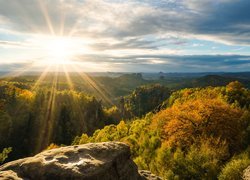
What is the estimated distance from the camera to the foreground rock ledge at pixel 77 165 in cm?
1780

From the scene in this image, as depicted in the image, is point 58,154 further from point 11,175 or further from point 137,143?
point 137,143

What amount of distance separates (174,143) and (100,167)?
47.0 m

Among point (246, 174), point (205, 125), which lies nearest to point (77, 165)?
point (246, 174)

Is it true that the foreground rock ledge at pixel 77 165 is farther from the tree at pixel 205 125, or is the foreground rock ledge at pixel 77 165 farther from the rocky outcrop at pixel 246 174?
the tree at pixel 205 125

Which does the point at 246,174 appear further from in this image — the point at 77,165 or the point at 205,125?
the point at 205,125

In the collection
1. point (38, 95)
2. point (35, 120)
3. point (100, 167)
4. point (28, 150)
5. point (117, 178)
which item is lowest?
point (28, 150)

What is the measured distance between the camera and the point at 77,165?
60.6ft

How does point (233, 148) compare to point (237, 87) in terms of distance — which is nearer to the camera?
point (233, 148)

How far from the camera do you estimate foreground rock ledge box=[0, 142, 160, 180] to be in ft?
58.4

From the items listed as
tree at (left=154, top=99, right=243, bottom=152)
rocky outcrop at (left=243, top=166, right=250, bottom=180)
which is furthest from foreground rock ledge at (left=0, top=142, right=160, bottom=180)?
tree at (left=154, top=99, right=243, bottom=152)

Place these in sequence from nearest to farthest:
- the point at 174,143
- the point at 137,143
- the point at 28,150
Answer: the point at 174,143 → the point at 137,143 → the point at 28,150

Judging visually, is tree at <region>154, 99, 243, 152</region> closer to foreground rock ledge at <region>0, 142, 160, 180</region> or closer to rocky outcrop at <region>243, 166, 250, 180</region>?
rocky outcrop at <region>243, 166, 250, 180</region>

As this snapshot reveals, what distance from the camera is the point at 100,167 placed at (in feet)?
62.6

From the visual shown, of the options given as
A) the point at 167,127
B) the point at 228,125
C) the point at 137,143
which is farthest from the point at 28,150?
the point at 228,125
